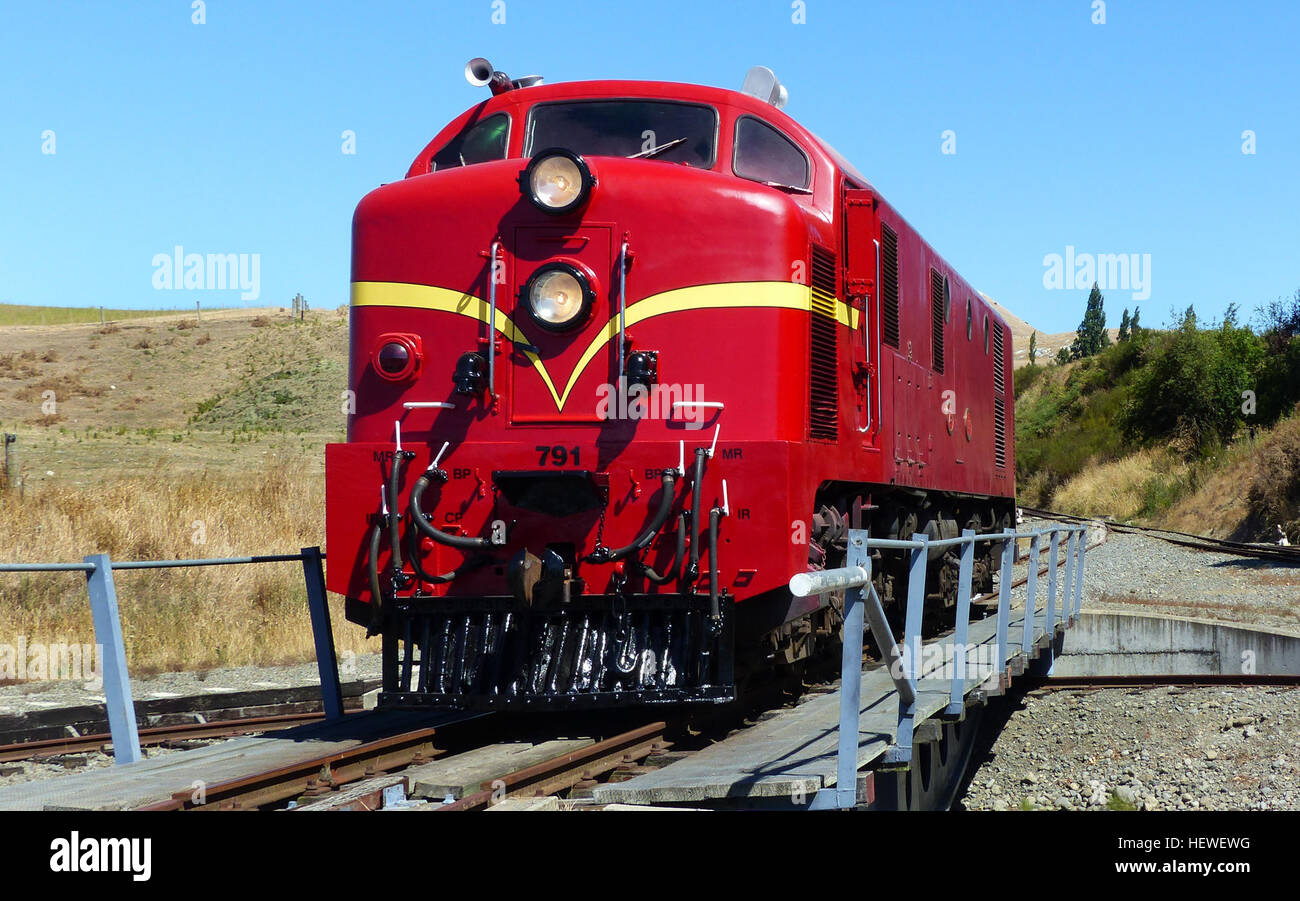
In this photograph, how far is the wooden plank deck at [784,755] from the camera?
15.8 feet

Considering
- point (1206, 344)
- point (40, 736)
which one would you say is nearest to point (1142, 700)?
point (40, 736)

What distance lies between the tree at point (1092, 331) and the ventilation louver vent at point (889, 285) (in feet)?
215

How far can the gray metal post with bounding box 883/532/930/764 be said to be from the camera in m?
5.36

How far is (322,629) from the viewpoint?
Result: 23.7 feet

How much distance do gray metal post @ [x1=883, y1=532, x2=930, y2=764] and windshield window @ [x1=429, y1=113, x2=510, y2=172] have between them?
3.48m

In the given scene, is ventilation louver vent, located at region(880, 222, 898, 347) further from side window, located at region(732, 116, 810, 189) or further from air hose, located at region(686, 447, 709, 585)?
air hose, located at region(686, 447, 709, 585)

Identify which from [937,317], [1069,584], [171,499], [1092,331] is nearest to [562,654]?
[937,317]

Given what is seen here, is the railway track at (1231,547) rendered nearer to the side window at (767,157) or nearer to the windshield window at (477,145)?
the side window at (767,157)

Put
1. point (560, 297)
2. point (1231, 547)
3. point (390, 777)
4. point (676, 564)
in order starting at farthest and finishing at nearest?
1. point (1231, 547)
2. point (560, 297)
3. point (676, 564)
4. point (390, 777)

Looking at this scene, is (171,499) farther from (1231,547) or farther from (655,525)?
(1231,547)

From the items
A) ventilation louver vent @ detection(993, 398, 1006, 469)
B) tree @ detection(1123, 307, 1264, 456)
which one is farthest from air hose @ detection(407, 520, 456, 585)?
tree @ detection(1123, 307, 1264, 456)

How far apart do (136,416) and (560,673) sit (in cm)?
4705

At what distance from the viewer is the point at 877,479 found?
8031mm

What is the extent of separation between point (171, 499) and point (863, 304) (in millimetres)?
11319
